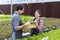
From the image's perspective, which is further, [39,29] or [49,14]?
[49,14]

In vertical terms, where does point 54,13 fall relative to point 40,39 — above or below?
below

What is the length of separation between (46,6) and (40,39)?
14.9m

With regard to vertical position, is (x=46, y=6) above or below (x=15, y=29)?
below

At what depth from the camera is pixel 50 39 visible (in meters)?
5.62

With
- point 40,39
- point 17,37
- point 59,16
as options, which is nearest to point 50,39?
point 40,39

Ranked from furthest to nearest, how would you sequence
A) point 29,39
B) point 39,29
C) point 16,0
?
point 16,0 < point 39,29 < point 29,39

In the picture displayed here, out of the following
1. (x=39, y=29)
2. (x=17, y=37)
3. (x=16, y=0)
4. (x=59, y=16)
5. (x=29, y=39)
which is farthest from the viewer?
(x=16, y=0)

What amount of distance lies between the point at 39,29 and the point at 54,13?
1295 cm

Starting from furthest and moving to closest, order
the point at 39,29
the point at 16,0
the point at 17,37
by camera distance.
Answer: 1. the point at 16,0
2. the point at 39,29
3. the point at 17,37

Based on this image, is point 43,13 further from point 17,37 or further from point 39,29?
point 17,37

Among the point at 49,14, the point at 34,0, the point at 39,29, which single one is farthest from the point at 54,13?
the point at 39,29

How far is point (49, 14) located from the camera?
1988 cm

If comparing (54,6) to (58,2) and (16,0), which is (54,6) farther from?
(16,0)

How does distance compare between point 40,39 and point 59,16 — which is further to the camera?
point 59,16
